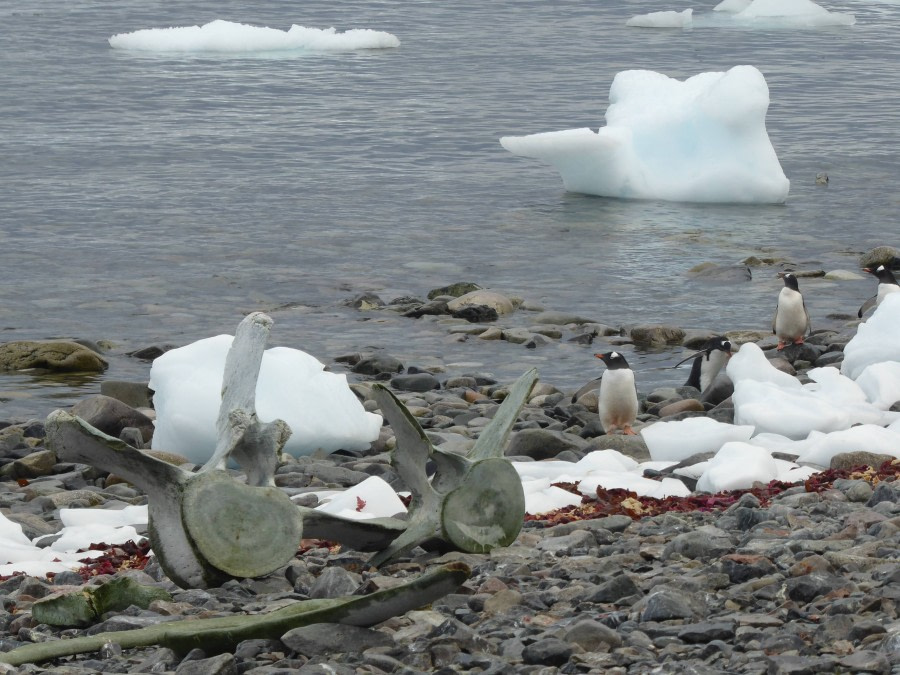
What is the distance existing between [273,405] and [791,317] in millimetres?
4739

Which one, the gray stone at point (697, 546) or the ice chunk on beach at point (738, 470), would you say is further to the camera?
A: the ice chunk on beach at point (738, 470)

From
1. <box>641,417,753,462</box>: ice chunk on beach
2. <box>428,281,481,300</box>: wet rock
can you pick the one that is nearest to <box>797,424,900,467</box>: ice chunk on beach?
<box>641,417,753,462</box>: ice chunk on beach

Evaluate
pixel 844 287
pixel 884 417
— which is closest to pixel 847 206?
pixel 844 287

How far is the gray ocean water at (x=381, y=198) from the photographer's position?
12.8m

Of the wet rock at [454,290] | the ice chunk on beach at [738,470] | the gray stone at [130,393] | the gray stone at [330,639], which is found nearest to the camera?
the gray stone at [330,639]

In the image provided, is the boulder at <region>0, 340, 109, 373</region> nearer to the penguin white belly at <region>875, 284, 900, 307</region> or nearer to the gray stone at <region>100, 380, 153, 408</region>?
the gray stone at <region>100, 380, 153, 408</region>

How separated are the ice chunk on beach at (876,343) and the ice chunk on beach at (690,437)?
6.44ft

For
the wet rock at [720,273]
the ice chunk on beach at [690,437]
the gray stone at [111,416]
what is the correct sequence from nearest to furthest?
the ice chunk on beach at [690,437] < the gray stone at [111,416] < the wet rock at [720,273]

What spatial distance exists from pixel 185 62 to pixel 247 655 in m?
28.5

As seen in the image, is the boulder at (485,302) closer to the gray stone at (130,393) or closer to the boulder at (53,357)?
the boulder at (53,357)

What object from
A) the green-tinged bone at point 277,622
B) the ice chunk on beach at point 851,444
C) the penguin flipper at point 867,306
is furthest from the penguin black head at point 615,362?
the green-tinged bone at point 277,622

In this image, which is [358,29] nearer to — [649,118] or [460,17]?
[460,17]

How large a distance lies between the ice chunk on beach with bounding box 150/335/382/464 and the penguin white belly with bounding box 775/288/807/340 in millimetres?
4110

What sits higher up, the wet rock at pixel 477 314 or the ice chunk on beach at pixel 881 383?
the ice chunk on beach at pixel 881 383
